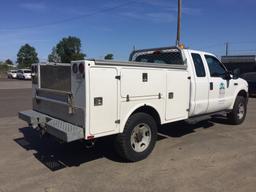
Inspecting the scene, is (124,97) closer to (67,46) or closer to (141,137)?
(141,137)

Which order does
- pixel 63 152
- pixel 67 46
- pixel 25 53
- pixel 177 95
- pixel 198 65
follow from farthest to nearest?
pixel 25 53 → pixel 67 46 → pixel 198 65 → pixel 177 95 → pixel 63 152

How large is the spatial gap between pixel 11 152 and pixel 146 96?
9.95 feet

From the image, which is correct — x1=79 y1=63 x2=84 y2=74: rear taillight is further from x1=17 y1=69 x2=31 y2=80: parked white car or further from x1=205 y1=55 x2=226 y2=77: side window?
x1=17 y1=69 x2=31 y2=80: parked white car

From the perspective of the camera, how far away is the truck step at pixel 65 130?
4250 millimetres

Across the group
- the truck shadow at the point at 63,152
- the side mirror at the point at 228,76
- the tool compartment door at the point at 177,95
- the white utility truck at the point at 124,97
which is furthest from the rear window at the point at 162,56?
the truck shadow at the point at 63,152

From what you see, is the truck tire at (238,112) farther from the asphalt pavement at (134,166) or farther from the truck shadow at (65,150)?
the truck shadow at (65,150)

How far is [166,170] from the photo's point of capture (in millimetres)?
4750

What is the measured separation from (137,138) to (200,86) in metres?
2.24

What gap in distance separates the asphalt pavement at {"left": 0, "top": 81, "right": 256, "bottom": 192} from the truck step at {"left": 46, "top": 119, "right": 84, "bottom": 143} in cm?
67

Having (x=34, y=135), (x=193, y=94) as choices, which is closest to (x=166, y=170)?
(x=193, y=94)

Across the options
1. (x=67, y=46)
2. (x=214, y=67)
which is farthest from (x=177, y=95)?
(x=67, y=46)

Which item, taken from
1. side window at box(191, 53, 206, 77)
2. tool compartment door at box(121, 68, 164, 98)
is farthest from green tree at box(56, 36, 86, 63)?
tool compartment door at box(121, 68, 164, 98)

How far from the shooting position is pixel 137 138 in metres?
5.22

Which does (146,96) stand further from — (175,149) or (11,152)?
(11,152)
